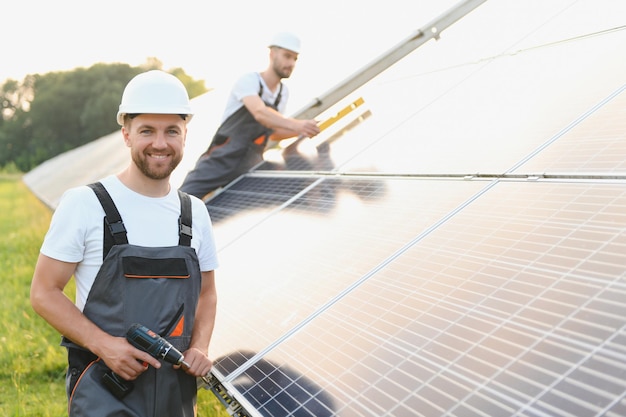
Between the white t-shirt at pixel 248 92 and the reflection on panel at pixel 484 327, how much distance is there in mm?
3415

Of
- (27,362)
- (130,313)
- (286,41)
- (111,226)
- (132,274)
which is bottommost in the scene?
→ (27,362)

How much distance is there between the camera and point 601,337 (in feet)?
6.93

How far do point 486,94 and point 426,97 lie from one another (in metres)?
0.80

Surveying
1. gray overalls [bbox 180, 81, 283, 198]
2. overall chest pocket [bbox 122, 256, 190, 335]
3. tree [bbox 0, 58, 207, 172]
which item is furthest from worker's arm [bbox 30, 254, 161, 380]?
tree [bbox 0, 58, 207, 172]

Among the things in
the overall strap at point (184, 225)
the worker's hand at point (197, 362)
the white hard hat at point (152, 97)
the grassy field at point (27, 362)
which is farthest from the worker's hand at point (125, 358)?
the grassy field at point (27, 362)

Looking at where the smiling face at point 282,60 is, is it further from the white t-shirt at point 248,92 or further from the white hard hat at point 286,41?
the white t-shirt at point 248,92

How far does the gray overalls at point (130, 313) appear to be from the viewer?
2.99 meters

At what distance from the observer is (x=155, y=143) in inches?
124

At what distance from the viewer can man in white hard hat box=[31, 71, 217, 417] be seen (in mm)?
2977

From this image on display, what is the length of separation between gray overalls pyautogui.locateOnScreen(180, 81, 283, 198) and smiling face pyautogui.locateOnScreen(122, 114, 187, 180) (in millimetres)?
3121

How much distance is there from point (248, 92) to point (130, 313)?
360 cm

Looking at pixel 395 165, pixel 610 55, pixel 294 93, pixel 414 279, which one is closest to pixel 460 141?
pixel 395 165

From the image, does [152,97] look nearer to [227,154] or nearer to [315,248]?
[315,248]

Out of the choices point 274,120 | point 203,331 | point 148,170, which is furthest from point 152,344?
point 274,120
